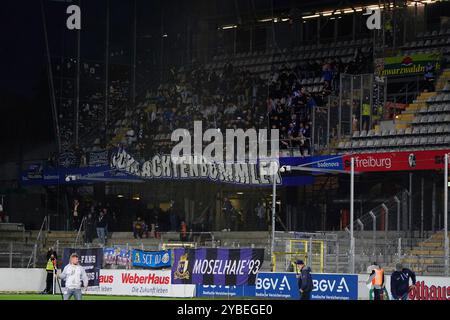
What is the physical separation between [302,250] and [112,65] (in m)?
16.4

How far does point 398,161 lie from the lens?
31734mm

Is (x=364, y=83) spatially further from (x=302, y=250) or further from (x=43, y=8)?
(x=43, y=8)

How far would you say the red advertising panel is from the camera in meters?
30.7

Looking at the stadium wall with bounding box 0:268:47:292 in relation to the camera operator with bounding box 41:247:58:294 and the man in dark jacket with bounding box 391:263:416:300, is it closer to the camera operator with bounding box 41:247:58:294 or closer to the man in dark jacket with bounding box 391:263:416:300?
the camera operator with bounding box 41:247:58:294

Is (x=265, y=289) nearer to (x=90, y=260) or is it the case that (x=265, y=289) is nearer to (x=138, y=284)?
(x=138, y=284)

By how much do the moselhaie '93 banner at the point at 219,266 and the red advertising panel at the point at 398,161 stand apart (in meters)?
6.68

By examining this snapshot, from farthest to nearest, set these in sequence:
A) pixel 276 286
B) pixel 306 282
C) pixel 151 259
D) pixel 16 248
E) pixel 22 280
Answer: pixel 16 248, pixel 22 280, pixel 151 259, pixel 276 286, pixel 306 282

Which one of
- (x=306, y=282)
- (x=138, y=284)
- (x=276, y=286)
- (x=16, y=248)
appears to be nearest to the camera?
(x=306, y=282)

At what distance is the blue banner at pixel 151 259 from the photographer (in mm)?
29594

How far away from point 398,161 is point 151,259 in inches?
320

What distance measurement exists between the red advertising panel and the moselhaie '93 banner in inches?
263

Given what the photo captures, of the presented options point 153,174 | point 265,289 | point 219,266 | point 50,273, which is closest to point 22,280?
point 50,273

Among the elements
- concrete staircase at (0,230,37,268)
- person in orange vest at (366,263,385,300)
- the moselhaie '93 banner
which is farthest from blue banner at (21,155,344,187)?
person in orange vest at (366,263,385,300)
